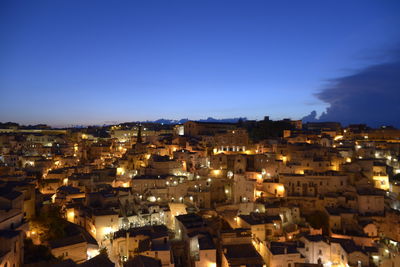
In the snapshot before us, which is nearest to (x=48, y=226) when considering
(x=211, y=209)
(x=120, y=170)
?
(x=211, y=209)

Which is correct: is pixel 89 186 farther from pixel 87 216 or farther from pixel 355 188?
pixel 355 188

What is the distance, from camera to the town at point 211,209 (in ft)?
59.8

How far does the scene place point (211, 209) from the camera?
86.3 feet

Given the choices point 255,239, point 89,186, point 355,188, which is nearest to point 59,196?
point 89,186

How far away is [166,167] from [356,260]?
1821 cm

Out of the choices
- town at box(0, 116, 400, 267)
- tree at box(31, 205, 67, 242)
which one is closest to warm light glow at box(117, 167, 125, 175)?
town at box(0, 116, 400, 267)

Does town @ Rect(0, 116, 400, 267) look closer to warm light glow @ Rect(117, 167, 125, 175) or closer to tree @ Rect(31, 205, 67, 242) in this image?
tree @ Rect(31, 205, 67, 242)

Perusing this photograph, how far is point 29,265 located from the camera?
51.9ft

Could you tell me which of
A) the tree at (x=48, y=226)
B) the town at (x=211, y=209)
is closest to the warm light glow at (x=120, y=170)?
the town at (x=211, y=209)

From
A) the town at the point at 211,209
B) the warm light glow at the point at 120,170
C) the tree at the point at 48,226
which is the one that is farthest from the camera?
the warm light glow at the point at 120,170

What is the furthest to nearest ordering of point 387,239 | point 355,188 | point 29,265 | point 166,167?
point 166,167 < point 355,188 < point 387,239 < point 29,265

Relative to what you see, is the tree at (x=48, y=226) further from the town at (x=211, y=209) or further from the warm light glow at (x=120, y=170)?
the warm light glow at (x=120, y=170)

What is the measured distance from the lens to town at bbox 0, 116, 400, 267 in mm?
18234

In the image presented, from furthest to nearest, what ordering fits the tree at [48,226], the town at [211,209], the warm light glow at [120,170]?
the warm light glow at [120,170] < the tree at [48,226] < the town at [211,209]
